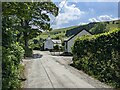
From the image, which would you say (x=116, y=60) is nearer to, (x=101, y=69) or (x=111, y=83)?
(x=111, y=83)

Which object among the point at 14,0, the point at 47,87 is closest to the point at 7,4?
the point at 14,0

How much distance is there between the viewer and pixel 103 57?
15.4m

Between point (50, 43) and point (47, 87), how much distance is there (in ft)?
225

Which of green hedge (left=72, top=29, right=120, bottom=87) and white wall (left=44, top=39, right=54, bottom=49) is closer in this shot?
green hedge (left=72, top=29, right=120, bottom=87)

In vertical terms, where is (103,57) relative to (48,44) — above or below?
above

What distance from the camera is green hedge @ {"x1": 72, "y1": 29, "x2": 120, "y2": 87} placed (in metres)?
13.0

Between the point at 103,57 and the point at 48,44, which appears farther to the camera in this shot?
the point at 48,44

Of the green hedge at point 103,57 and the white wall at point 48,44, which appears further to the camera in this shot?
the white wall at point 48,44

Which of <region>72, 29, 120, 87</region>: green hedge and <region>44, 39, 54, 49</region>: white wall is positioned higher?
<region>72, 29, 120, 87</region>: green hedge

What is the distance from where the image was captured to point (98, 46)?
16625 mm

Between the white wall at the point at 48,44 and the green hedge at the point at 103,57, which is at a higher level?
the green hedge at the point at 103,57

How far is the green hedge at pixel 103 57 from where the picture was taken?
13.0m

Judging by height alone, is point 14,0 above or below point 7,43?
above

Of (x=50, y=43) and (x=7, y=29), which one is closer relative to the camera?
(x=7, y=29)
